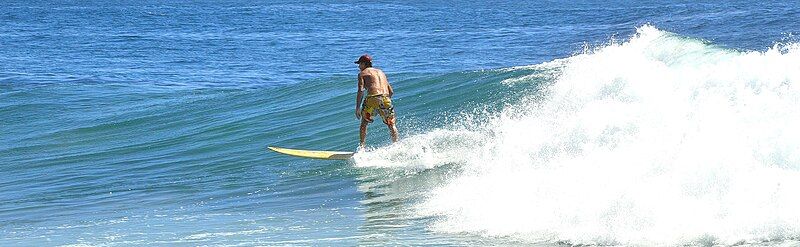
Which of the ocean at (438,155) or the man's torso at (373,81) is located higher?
the man's torso at (373,81)

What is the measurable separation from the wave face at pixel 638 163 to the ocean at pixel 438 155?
0.02 m

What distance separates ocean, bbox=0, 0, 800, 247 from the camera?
7.46 metres

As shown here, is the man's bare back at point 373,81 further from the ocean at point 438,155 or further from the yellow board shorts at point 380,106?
the ocean at point 438,155

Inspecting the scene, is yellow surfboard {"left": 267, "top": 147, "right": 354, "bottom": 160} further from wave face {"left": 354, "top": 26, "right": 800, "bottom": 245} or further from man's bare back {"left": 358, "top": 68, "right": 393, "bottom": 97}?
man's bare back {"left": 358, "top": 68, "right": 393, "bottom": 97}

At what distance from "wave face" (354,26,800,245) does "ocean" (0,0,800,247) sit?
2 centimetres

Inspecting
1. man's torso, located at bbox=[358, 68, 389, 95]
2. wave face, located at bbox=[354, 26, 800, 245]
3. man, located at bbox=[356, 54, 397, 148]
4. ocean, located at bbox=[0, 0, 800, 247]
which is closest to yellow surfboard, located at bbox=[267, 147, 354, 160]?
ocean, located at bbox=[0, 0, 800, 247]

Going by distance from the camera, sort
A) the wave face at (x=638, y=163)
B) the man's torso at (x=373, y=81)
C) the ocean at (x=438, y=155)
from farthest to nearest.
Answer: the man's torso at (x=373, y=81) → the ocean at (x=438, y=155) → the wave face at (x=638, y=163)

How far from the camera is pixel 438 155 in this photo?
1230 cm

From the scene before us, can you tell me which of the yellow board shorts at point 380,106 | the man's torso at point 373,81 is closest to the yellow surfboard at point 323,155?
the yellow board shorts at point 380,106

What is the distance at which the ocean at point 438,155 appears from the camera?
746 centimetres

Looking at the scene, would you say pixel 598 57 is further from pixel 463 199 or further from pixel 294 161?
pixel 463 199

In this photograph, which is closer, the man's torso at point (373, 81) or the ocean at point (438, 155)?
the ocean at point (438, 155)

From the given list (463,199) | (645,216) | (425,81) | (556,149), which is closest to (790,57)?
(556,149)

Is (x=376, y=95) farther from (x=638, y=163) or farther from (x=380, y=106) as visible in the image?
(x=638, y=163)
